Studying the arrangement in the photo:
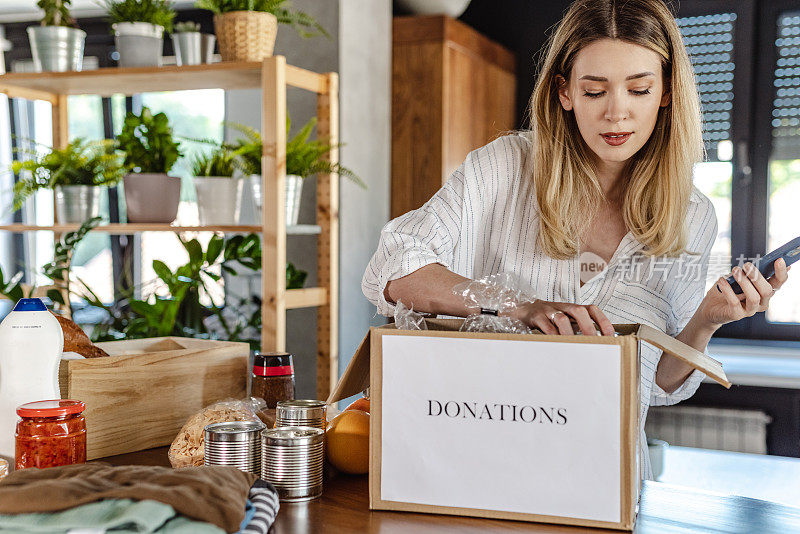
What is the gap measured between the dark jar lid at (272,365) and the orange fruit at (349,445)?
0.18 m

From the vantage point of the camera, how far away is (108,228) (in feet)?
8.20

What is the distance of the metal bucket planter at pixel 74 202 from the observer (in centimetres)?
255

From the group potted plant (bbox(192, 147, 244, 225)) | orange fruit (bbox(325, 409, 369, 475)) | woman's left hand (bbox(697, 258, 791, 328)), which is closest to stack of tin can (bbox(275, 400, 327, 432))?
orange fruit (bbox(325, 409, 369, 475))

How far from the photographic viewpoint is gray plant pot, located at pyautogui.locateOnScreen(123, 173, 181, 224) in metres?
2.42

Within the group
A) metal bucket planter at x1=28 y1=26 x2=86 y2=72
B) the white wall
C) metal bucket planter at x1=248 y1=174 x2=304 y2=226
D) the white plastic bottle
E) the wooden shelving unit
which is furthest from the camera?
the white wall

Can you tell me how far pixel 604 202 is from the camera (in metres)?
1.40

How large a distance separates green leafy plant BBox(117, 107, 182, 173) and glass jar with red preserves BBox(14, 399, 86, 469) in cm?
158

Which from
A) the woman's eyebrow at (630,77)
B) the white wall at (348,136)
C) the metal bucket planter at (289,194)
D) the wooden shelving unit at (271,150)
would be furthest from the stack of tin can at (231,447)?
the white wall at (348,136)

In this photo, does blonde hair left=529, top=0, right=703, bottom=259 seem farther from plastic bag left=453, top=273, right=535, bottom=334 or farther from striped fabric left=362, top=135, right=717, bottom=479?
plastic bag left=453, top=273, right=535, bottom=334

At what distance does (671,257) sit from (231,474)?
84 cm

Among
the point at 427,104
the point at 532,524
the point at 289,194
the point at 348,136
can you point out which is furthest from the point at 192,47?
the point at 532,524

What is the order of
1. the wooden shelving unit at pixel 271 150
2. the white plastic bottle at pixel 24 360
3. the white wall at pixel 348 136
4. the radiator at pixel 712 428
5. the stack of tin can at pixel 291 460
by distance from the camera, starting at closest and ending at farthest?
the stack of tin can at pixel 291 460, the white plastic bottle at pixel 24 360, the wooden shelving unit at pixel 271 150, the white wall at pixel 348 136, the radiator at pixel 712 428

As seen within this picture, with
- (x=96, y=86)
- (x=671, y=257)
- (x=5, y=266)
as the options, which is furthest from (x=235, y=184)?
(x=5, y=266)

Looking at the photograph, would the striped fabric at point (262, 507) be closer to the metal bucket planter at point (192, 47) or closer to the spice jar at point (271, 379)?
the spice jar at point (271, 379)
